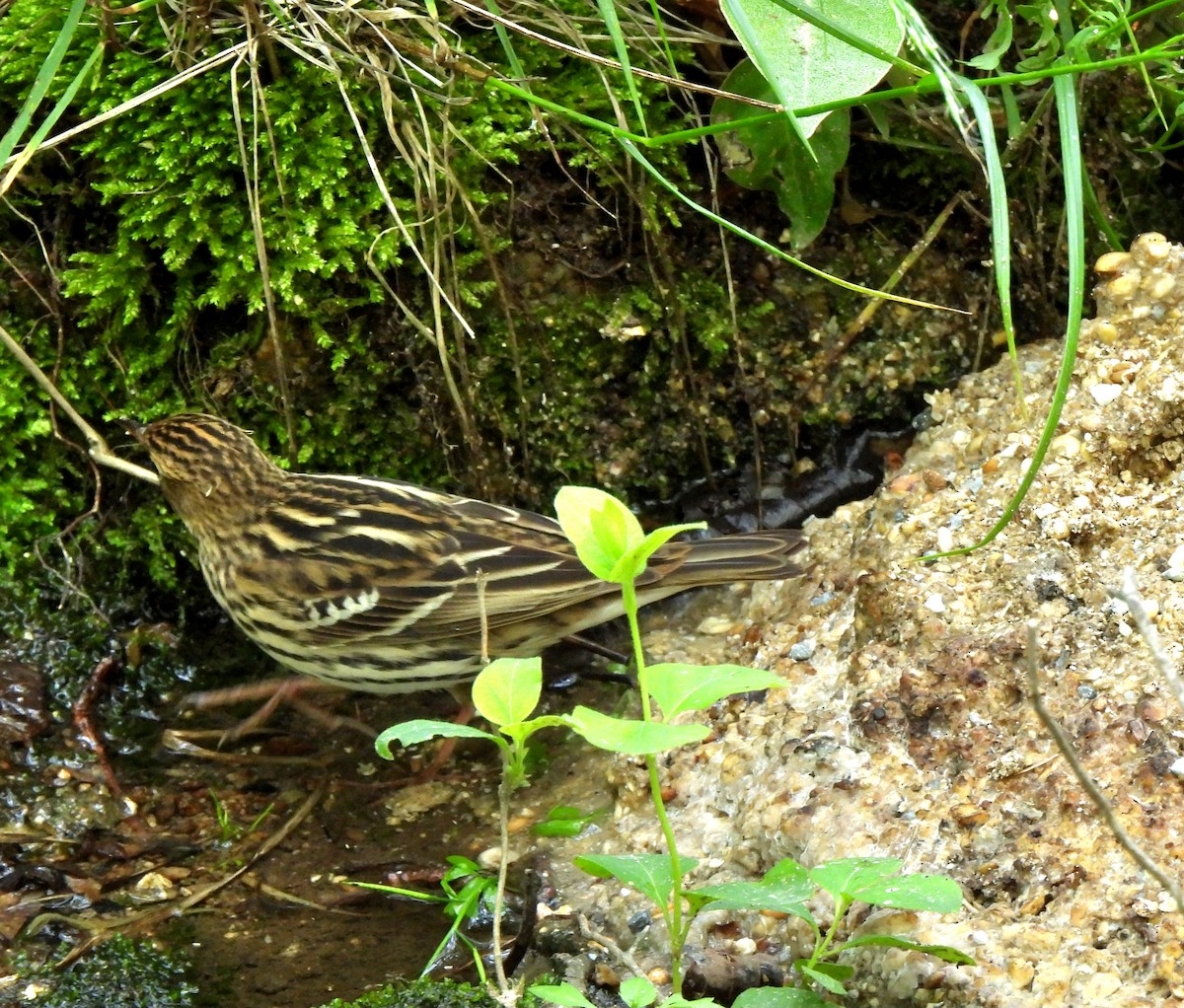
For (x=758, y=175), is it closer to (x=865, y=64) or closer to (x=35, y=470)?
(x=865, y=64)

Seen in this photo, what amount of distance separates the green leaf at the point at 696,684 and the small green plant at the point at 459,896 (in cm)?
99

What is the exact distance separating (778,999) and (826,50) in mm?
2126

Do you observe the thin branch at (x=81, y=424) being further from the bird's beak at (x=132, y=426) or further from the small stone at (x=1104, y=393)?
the small stone at (x=1104, y=393)

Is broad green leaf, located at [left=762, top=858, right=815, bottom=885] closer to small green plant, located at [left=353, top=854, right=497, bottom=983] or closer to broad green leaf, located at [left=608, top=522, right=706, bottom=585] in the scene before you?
broad green leaf, located at [left=608, top=522, right=706, bottom=585]

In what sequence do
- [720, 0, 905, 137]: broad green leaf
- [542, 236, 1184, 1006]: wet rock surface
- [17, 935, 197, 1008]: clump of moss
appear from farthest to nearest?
[720, 0, 905, 137]: broad green leaf < [17, 935, 197, 1008]: clump of moss < [542, 236, 1184, 1006]: wet rock surface

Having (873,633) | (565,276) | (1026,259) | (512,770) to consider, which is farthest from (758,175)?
(512,770)

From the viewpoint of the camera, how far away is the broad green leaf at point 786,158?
3.84m

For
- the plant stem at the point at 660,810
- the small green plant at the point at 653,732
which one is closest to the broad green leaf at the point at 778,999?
the small green plant at the point at 653,732

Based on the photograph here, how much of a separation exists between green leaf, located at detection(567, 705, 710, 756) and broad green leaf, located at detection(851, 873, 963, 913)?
404mm

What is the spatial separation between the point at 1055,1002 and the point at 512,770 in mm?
942

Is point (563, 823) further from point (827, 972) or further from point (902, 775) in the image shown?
point (827, 972)

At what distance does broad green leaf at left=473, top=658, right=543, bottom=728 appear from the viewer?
2.29 m

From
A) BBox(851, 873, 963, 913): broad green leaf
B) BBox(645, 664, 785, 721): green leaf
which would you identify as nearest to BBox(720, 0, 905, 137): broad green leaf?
BBox(645, 664, 785, 721): green leaf

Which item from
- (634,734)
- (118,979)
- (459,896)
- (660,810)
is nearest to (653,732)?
(634,734)
